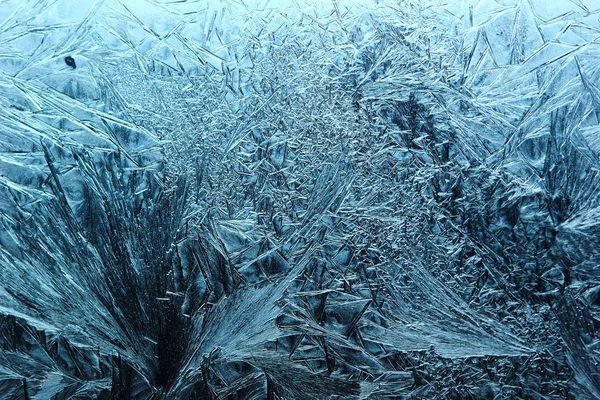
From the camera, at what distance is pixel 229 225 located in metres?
0.86

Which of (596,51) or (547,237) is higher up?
(596,51)

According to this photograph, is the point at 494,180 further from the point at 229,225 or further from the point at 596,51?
the point at 229,225

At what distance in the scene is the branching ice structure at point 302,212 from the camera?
849mm

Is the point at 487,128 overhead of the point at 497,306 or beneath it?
overhead

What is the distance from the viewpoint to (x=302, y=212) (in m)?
0.86

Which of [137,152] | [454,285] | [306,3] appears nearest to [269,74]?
[306,3]

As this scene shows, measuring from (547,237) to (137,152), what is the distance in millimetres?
808

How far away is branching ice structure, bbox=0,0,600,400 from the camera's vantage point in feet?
2.79

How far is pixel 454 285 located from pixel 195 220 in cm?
52

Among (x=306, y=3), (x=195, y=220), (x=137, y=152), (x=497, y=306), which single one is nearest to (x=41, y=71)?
(x=137, y=152)

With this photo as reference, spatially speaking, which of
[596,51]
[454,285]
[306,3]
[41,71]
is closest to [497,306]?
[454,285]

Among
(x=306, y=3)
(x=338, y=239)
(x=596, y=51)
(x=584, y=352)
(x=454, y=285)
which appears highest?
(x=306, y=3)

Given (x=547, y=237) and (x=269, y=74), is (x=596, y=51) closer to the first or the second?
(x=547, y=237)

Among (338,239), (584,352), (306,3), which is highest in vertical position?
(306,3)
